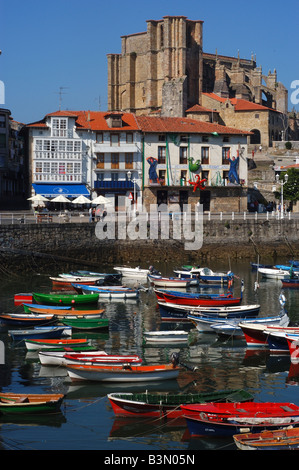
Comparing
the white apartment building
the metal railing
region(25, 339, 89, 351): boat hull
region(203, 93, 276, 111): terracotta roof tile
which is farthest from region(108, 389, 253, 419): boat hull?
region(203, 93, 276, 111): terracotta roof tile

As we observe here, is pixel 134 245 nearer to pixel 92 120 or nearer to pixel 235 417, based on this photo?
pixel 92 120

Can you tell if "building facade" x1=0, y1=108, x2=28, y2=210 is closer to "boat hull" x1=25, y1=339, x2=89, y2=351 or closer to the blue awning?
the blue awning

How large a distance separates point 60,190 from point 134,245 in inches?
553

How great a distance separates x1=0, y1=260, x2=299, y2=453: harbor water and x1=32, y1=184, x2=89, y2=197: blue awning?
1182 inches

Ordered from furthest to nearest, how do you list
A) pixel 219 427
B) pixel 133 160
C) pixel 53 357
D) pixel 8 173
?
pixel 8 173, pixel 133 160, pixel 53 357, pixel 219 427

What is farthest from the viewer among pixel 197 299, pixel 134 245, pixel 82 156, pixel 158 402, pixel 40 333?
pixel 82 156

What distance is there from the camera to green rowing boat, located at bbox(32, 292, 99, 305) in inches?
1665

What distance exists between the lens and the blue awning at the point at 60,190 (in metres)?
73.8

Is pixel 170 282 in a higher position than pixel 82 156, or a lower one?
lower

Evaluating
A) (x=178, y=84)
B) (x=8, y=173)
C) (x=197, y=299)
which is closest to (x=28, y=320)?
(x=197, y=299)

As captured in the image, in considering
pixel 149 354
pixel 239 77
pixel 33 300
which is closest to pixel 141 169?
pixel 33 300

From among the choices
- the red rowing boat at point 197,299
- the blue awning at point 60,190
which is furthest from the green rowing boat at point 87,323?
the blue awning at point 60,190

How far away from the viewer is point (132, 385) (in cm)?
2756

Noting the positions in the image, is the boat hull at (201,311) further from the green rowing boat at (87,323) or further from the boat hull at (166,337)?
the green rowing boat at (87,323)
